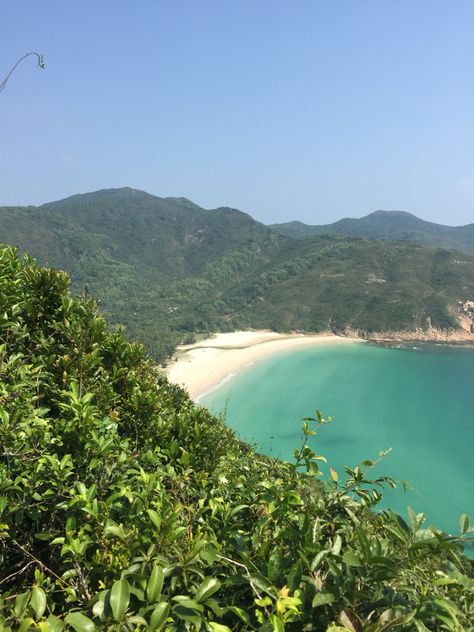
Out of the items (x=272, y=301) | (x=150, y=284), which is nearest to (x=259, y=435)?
(x=272, y=301)

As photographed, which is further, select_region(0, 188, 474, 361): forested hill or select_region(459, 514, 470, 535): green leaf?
select_region(0, 188, 474, 361): forested hill

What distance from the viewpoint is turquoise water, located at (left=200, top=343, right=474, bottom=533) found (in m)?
33.5

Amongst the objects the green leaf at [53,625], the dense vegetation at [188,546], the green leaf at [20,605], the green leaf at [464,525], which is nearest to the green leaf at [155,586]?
the dense vegetation at [188,546]

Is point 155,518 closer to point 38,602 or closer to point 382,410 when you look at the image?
point 38,602

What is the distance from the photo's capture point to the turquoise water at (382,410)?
33.5 m

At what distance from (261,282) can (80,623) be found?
11301 centimetres

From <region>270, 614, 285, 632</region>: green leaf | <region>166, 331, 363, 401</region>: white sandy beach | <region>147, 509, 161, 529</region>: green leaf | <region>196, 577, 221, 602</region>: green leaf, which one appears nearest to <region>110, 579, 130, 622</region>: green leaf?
<region>196, 577, 221, 602</region>: green leaf


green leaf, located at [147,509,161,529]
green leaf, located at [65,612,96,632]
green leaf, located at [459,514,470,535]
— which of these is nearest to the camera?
green leaf, located at [65,612,96,632]

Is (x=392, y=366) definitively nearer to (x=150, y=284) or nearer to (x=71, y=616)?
(x=71, y=616)

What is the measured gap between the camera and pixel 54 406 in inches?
179

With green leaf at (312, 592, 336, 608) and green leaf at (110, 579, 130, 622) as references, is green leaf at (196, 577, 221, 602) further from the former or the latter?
green leaf at (312, 592, 336, 608)

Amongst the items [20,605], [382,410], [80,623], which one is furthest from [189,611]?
[382,410]

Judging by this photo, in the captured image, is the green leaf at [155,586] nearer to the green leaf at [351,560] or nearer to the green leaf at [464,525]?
the green leaf at [351,560]

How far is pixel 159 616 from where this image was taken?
1.62m
